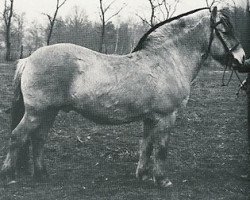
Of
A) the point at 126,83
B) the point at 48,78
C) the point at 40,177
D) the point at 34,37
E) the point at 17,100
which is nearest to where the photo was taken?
the point at 48,78

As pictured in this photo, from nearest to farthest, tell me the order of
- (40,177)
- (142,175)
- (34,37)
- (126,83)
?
(126,83)
(40,177)
(142,175)
(34,37)

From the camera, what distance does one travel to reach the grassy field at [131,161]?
4.86 metres

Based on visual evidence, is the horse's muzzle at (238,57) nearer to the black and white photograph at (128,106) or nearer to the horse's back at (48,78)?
the black and white photograph at (128,106)

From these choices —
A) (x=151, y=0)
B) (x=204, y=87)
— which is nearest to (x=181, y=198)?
(x=204, y=87)

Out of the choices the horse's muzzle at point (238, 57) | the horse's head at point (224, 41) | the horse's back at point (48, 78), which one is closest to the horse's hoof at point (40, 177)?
the horse's back at point (48, 78)

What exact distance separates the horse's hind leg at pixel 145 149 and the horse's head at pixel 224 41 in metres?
1.48

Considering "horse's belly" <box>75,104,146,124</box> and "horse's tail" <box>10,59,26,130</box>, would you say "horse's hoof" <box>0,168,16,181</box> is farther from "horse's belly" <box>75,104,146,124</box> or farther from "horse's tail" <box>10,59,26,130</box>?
"horse's belly" <box>75,104,146,124</box>

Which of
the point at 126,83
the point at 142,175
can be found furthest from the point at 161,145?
the point at 126,83

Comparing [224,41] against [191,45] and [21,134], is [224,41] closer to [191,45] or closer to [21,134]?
[191,45]

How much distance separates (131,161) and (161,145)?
1540 mm

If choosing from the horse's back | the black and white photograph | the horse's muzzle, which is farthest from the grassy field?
the horse's muzzle

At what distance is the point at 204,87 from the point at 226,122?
556 centimetres

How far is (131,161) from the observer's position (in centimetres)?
647

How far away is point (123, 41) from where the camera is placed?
5369cm
